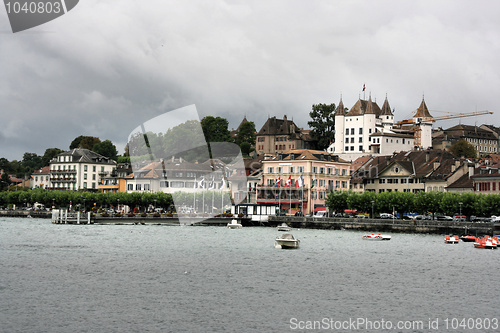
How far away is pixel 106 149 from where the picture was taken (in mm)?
163875

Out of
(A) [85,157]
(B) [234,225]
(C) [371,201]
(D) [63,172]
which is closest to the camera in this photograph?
(B) [234,225]

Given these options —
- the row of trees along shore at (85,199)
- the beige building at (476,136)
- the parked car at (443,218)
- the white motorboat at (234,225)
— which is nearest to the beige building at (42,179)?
the row of trees along shore at (85,199)

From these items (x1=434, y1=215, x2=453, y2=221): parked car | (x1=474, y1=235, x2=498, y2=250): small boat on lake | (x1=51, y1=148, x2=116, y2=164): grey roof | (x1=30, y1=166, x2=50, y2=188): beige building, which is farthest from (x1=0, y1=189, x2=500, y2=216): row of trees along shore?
(x1=30, y1=166, x2=50, y2=188): beige building

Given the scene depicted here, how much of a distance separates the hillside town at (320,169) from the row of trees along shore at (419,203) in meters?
7.17

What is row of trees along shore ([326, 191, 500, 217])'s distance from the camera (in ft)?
269

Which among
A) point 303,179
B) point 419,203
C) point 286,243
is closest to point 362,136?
point 303,179

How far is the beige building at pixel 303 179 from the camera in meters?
108

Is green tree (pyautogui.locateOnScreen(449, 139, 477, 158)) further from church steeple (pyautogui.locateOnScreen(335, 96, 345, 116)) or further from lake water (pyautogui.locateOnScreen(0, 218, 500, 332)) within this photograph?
lake water (pyautogui.locateOnScreen(0, 218, 500, 332))

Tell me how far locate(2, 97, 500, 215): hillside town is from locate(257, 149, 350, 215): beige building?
16 centimetres

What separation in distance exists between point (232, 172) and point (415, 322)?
90.8m

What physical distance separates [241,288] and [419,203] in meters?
57.0

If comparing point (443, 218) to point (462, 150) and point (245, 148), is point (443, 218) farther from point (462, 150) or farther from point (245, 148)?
point (245, 148)

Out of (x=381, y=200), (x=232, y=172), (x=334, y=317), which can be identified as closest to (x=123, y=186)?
(x=232, y=172)

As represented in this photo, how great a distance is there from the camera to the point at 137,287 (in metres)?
36.1
